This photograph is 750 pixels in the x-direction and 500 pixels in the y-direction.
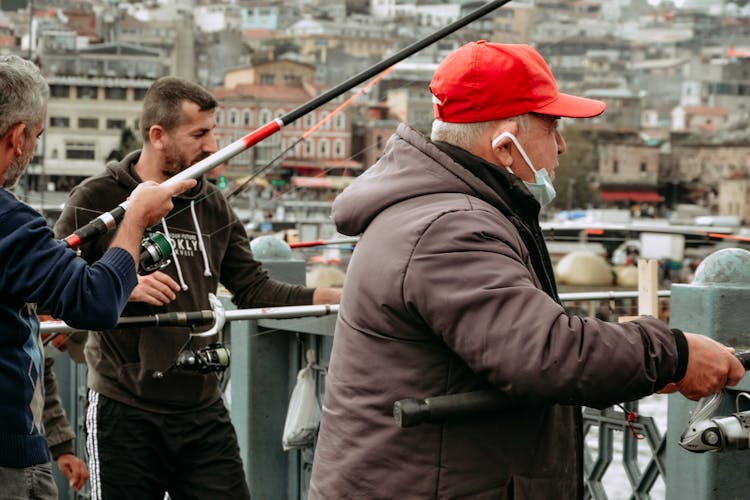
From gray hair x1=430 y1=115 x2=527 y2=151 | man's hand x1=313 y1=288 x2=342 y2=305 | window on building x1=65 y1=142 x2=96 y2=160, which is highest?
gray hair x1=430 y1=115 x2=527 y2=151

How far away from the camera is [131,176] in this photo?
4.18 meters

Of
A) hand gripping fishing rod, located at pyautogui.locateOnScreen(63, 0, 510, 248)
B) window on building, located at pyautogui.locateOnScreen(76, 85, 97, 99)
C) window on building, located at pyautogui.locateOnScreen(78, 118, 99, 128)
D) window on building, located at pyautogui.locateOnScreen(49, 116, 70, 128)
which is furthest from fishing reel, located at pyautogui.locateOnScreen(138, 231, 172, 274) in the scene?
window on building, located at pyautogui.locateOnScreen(76, 85, 97, 99)

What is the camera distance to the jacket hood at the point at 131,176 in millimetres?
4137

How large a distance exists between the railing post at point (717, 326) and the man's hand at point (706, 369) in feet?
2.44

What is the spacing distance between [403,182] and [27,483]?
1072mm

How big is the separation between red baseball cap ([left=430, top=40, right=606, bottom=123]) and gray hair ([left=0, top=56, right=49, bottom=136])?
0.85 meters

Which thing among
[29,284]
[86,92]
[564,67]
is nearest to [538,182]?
[29,284]

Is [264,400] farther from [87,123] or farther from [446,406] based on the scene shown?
[87,123]

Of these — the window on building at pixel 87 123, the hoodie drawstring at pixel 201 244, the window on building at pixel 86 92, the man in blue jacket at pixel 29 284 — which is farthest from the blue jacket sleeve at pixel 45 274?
the window on building at pixel 86 92

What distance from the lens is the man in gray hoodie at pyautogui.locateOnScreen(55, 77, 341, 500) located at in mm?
4035

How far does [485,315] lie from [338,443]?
0.45 metres

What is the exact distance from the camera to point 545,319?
2229 mm

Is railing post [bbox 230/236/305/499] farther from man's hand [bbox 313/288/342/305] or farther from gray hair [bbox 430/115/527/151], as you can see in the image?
gray hair [bbox 430/115/527/151]

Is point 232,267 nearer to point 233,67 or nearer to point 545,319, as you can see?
point 545,319
